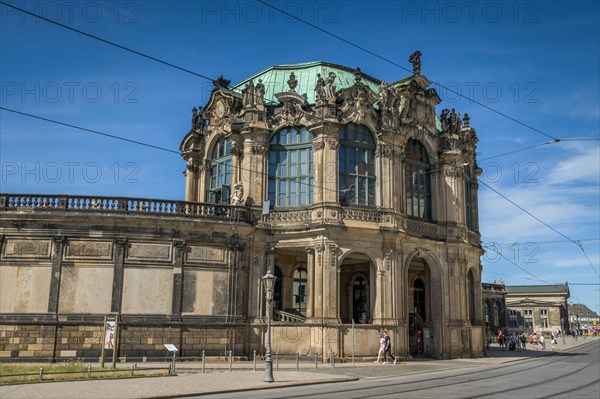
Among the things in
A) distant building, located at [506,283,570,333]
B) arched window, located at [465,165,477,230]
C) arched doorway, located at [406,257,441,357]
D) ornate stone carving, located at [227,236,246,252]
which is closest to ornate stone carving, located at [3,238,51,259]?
ornate stone carving, located at [227,236,246,252]

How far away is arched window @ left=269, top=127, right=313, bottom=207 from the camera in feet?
114

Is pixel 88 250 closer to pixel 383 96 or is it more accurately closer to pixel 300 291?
pixel 300 291

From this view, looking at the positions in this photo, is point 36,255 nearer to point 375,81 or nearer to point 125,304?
point 125,304

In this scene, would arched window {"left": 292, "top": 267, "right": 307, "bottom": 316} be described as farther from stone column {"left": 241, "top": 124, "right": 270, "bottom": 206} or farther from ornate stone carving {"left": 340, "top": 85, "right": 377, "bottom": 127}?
ornate stone carving {"left": 340, "top": 85, "right": 377, "bottom": 127}

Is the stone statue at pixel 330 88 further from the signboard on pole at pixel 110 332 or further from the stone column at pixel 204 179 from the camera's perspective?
the signboard on pole at pixel 110 332

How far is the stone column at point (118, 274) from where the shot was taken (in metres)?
29.7

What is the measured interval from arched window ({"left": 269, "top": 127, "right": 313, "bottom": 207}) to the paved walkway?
961cm

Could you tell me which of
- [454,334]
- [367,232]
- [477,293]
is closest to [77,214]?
[367,232]

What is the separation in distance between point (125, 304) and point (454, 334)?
20.6 metres

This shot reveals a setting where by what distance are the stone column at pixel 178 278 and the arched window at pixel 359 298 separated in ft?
44.3

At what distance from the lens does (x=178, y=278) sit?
101 feet

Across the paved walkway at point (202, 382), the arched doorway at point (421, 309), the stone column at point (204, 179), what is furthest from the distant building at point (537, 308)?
the paved walkway at point (202, 382)

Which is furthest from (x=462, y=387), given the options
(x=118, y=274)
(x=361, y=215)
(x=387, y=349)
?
(x=118, y=274)

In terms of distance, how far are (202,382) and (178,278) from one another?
10.6 meters
